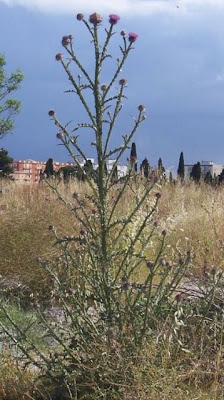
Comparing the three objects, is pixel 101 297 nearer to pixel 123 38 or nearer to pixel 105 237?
pixel 105 237

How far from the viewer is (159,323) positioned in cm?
331

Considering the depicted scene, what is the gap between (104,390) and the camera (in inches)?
120

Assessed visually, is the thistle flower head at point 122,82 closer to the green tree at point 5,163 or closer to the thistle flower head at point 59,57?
the thistle flower head at point 59,57

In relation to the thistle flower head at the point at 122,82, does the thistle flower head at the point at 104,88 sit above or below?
below

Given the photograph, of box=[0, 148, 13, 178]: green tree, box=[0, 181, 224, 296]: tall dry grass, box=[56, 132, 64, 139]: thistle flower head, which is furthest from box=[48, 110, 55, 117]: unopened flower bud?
box=[0, 148, 13, 178]: green tree

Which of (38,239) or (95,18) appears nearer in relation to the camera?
(95,18)

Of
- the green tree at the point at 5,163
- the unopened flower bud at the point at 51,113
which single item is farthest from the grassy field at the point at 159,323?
the green tree at the point at 5,163

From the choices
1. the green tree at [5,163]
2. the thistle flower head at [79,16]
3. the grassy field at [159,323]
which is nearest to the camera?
the grassy field at [159,323]

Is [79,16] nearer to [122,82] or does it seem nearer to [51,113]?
[122,82]

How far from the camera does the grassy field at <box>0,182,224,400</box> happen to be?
10.0 ft

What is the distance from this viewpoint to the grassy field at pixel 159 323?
3.06m

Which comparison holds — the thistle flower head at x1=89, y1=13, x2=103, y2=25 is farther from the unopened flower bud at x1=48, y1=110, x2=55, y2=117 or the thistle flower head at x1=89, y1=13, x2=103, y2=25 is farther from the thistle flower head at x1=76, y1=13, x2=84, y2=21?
the unopened flower bud at x1=48, y1=110, x2=55, y2=117

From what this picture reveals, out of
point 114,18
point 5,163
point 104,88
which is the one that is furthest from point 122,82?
point 5,163

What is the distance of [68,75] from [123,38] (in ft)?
0.97
